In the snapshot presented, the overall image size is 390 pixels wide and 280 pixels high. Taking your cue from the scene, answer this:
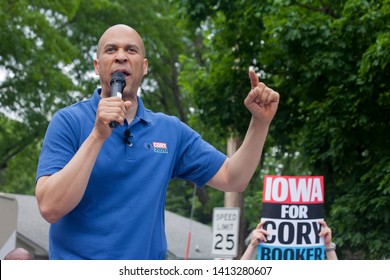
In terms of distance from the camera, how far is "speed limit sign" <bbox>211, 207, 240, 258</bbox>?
15.9 m

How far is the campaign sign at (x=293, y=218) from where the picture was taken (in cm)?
701

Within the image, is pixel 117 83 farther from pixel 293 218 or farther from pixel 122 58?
pixel 293 218

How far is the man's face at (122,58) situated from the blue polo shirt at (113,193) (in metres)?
0.11

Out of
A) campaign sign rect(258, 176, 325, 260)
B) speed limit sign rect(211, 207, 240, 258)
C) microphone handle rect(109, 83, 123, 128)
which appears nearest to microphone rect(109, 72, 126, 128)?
microphone handle rect(109, 83, 123, 128)

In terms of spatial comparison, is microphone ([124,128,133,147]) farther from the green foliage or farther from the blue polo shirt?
the green foliage

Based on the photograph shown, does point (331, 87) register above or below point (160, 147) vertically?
above

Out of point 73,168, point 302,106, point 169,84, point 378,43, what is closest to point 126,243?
point 73,168

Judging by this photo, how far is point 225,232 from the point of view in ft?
54.4

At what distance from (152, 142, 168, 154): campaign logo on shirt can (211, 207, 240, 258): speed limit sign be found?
1288cm

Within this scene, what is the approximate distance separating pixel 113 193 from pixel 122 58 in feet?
1.52

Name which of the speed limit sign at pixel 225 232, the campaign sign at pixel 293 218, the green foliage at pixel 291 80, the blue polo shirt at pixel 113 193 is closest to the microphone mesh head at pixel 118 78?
the blue polo shirt at pixel 113 193

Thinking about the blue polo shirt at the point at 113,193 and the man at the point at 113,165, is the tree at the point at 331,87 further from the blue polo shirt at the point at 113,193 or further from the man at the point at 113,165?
the blue polo shirt at the point at 113,193

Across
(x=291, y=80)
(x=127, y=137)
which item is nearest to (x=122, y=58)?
(x=127, y=137)

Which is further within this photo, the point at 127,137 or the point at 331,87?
the point at 331,87
